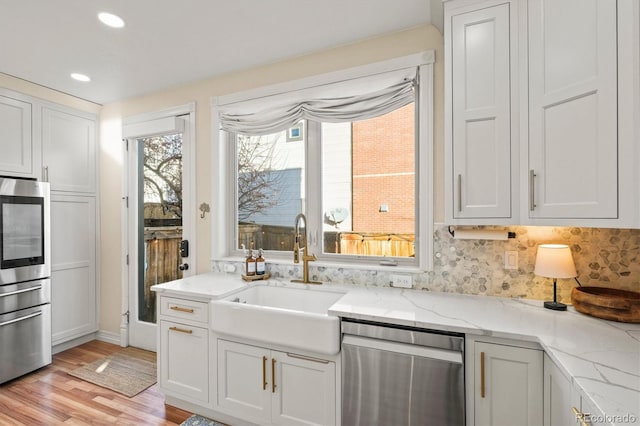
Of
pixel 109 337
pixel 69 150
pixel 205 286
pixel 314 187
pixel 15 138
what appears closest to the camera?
pixel 205 286

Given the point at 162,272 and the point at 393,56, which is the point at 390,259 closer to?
the point at 393,56

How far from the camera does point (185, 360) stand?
2.19 m

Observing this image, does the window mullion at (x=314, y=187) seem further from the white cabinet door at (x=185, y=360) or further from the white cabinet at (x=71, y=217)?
the white cabinet at (x=71, y=217)

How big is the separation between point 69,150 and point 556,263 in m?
4.26

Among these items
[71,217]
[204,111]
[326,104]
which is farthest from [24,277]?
[326,104]

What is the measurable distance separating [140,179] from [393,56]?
2.81 m

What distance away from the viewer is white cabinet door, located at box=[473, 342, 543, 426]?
53.1 inches

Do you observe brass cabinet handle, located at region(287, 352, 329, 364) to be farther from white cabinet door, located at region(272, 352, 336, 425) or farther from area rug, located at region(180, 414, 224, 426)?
area rug, located at region(180, 414, 224, 426)

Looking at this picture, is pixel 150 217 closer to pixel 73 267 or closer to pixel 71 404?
pixel 73 267

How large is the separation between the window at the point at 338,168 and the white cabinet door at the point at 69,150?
170cm

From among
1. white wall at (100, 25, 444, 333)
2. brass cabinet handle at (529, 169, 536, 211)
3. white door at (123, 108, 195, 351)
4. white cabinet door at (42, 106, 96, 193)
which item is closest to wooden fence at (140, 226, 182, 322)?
white door at (123, 108, 195, 351)

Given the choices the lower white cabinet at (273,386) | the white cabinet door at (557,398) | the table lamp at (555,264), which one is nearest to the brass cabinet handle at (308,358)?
the lower white cabinet at (273,386)

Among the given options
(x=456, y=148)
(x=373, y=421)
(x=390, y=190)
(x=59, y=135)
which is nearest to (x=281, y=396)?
(x=373, y=421)

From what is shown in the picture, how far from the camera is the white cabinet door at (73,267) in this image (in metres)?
3.14
